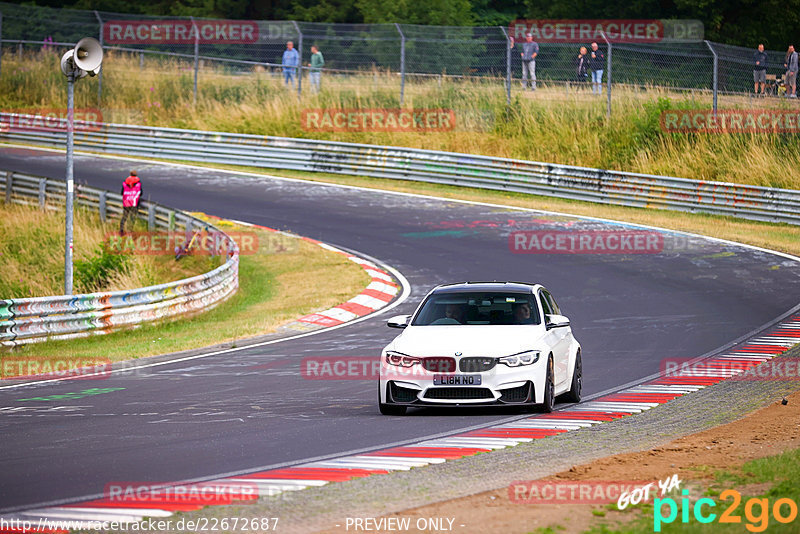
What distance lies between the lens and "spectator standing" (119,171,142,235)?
27.6 meters

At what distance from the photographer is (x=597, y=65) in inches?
1361

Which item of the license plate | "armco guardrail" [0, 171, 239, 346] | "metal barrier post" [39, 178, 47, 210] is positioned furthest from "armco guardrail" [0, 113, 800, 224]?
the license plate

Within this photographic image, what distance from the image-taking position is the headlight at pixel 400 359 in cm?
1157

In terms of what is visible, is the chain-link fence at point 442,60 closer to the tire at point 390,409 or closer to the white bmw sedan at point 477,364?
the white bmw sedan at point 477,364

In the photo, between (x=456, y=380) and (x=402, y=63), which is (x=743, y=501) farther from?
(x=402, y=63)

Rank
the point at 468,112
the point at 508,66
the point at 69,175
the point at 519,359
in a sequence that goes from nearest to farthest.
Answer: the point at 519,359 < the point at 69,175 < the point at 508,66 < the point at 468,112

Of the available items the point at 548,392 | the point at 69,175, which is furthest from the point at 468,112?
the point at 548,392

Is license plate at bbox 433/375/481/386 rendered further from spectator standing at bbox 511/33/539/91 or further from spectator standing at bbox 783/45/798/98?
spectator standing at bbox 511/33/539/91

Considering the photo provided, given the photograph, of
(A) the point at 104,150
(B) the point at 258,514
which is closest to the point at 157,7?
(A) the point at 104,150

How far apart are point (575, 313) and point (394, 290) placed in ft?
14.0

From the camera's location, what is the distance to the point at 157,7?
69.9 m

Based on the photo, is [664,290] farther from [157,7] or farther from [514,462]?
[157,7]

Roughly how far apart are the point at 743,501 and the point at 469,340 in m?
4.64

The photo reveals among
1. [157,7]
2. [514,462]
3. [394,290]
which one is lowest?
[394,290]
